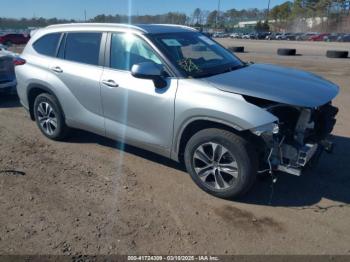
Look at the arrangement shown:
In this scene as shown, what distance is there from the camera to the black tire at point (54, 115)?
564 centimetres

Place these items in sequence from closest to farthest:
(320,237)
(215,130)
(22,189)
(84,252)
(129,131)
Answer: (84,252) → (320,237) → (215,130) → (22,189) → (129,131)

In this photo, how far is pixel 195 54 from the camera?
488 cm

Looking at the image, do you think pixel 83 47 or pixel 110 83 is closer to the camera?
pixel 110 83

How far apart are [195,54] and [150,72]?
3.30ft

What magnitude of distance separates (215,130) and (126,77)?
1.38 meters

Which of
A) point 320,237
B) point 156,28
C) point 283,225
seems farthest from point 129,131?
point 320,237

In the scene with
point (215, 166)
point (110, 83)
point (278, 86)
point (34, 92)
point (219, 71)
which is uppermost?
point (219, 71)

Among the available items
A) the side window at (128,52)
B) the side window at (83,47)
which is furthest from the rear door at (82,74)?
the side window at (128,52)

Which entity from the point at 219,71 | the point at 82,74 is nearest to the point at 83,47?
the point at 82,74

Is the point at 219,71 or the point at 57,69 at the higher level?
the point at 219,71

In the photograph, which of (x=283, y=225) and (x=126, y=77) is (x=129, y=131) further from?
(x=283, y=225)

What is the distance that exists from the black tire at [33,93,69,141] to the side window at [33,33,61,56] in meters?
0.67

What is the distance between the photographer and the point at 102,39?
4906 mm

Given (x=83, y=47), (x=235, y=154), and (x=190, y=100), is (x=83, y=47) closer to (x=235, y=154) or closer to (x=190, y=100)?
(x=190, y=100)
